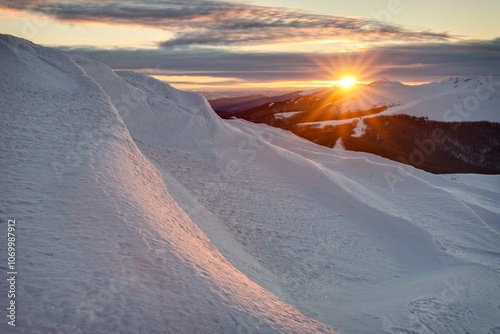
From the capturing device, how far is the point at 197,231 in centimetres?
1147

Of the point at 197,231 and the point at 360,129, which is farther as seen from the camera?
the point at 360,129

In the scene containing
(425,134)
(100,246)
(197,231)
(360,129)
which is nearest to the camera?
(100,246)

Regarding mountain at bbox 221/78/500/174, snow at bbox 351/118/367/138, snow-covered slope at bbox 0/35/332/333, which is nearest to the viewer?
snow-covered slope at bbox 0/35/332/333

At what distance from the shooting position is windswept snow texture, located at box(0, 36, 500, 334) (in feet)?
19.3

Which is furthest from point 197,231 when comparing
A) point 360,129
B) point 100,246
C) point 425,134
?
point 425,134

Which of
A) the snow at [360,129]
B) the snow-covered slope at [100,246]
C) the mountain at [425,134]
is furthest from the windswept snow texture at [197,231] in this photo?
the snow at [360,129]

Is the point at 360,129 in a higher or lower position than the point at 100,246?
higher

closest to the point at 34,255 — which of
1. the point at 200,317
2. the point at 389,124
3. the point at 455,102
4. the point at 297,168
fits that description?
the point at 200,317

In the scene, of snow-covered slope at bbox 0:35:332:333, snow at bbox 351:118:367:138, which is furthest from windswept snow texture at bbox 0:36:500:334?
snow at bbox 351:118:367:138

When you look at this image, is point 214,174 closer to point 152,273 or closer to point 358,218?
point 358,218

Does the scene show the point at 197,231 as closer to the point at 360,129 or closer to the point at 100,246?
the point at 100,246

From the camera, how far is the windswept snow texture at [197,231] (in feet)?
19.3

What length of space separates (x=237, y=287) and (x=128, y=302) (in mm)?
2994

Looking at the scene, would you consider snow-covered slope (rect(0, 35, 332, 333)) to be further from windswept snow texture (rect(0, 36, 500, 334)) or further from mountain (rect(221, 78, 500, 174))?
mountain (rect(221, 78, 500, 174))
